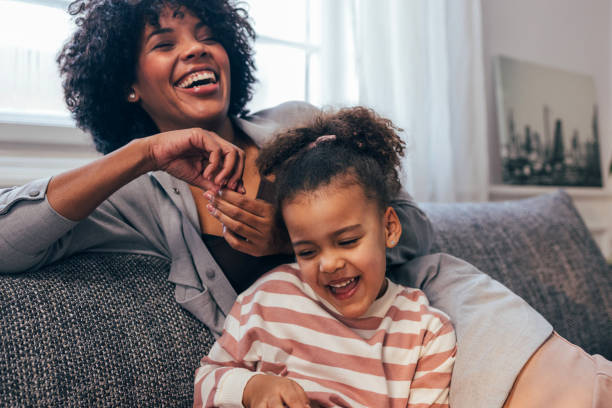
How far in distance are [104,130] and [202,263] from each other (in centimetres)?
54

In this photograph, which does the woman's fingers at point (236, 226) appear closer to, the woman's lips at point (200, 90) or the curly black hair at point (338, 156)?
the curly black hair at point (338, 156)

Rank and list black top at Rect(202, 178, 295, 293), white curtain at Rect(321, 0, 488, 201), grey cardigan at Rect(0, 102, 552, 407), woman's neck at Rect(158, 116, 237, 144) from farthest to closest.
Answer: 1. white curtain at Rect(321, 0, 488, 201)
2. woman's neck at Rect(158, 116, 237, 144)
3. black top at Rect(202, 178, 295, 293)
4. grey cardigan at Rect(0, 102, 552, 407)

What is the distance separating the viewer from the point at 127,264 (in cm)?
109

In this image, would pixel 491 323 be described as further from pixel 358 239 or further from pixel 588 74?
pixel 588 74

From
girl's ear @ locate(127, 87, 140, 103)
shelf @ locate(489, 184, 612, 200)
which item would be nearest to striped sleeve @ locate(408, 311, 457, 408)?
girl's ear @ locate(127, 87, 140, 103)

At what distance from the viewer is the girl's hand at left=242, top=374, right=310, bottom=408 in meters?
0.81

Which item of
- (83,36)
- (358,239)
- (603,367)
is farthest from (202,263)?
(603,367)

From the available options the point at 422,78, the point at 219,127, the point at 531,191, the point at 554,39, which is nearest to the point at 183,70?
the point at 219,127

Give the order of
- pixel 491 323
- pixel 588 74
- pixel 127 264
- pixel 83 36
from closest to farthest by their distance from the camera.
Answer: pixel 491 323 < pixel 127 264 < pixel 83 36 < pixel 588 74

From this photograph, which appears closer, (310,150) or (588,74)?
(310,150)

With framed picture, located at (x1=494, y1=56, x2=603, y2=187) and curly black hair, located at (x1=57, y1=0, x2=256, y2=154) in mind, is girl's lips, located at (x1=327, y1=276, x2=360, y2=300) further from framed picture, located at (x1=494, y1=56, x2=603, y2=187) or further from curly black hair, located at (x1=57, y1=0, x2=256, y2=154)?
framed picture, located at (x1=494, y1=56, x2=603, y2=187)

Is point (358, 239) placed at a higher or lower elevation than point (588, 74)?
lower

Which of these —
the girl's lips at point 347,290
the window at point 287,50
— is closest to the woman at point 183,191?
the girl's lips at point 347,290

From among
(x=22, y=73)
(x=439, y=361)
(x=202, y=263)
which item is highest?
(x=22, y=73)
